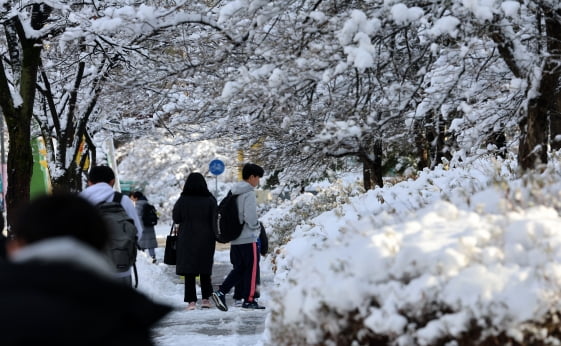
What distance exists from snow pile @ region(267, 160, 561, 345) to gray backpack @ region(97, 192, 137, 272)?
2932mm

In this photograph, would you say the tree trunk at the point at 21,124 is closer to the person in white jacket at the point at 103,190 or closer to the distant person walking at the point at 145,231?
the person in white jacket at the point at 103,190

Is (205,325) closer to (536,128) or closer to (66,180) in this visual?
(536,128)

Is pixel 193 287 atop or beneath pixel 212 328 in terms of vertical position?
atop

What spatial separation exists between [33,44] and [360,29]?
731cm

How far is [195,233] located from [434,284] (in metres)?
6.87

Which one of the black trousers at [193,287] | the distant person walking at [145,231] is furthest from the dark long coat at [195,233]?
the distant person walking at [145,231]

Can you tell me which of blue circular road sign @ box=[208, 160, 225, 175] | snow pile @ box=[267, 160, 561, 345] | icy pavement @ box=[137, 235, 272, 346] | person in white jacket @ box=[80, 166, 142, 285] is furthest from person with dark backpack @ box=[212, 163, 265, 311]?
blue circular road sign @ box=[208, 160, 225, 175]

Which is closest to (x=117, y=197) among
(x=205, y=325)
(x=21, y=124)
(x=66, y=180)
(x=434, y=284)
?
(x=205, y=325)

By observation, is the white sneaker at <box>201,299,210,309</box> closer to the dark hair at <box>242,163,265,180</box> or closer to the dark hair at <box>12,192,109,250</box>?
the dark hair at <box>242,163,265,180</box>

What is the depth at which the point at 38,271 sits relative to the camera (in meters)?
2.23

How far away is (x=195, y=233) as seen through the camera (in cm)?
1031

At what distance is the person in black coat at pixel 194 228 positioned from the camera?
1030cm

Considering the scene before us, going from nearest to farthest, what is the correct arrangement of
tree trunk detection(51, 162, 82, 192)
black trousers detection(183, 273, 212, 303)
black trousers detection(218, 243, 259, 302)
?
black trousers detection(218, 243, 259, 302) → black trousers detection(183, 273, 212, 303) → tree trunk detection(51, 162, 82, 192)

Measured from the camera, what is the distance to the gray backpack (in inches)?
273
